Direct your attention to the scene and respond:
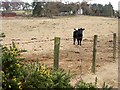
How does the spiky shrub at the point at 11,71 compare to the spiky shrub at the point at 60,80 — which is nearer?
the spiky shrub at the point at 11,71

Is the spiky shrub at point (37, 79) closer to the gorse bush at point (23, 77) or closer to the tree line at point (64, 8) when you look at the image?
the gorse bush at point (23, 77)

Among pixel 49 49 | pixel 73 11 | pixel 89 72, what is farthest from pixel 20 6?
pixel 89 72

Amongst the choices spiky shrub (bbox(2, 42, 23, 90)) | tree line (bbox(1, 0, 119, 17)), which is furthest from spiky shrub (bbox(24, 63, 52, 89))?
tree line (bbox(1, 0, 119, 17))

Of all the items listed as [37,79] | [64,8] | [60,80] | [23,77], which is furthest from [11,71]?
[64,8]

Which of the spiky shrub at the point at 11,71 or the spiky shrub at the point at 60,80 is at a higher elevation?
the spiky shrub at the point at 11,71

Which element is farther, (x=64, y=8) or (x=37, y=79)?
(x=64, y=8)

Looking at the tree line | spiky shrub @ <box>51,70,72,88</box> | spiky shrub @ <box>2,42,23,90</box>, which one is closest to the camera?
spiky shrub @ <box>2,42,23,90</box>

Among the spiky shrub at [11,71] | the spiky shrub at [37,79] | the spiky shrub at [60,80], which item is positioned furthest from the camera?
the spiky shrub at [60,80]

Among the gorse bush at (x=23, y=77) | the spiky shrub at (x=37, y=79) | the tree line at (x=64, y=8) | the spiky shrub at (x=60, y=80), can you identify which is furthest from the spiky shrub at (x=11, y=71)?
the tree line at (x=64, y=8)

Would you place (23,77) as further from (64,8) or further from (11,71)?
(64,8)

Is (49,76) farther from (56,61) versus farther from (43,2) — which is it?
(43,2)

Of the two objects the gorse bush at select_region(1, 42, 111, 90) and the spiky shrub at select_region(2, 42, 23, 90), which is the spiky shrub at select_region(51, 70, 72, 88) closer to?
the gorse bush at select_region(1, 42, 111, 90)

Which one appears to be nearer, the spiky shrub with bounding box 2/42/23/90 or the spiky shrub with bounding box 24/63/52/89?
the spiky shrub with bounding box 2/42/23/90

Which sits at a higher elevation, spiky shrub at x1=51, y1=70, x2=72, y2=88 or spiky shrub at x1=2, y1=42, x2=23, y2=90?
spiky shrub at x1=2, y1=42, x2=23, y2=90
